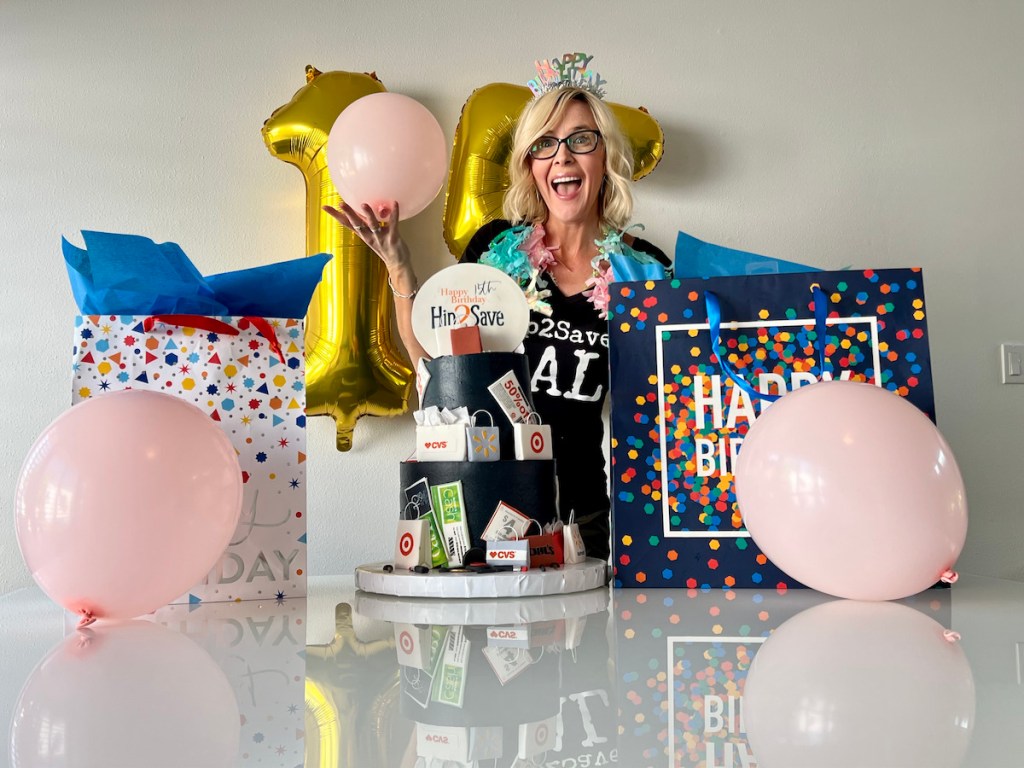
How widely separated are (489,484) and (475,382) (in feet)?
0.47

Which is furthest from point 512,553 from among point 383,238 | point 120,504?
point 383,238

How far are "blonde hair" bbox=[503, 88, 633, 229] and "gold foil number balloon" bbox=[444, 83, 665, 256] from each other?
12 centimetres

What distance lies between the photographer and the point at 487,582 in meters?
1.22

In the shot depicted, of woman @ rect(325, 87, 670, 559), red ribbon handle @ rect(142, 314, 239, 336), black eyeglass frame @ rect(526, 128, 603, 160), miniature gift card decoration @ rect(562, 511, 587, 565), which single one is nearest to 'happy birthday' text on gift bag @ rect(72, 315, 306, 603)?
red ribbon handle @ rect(142, 314, 239, 336)

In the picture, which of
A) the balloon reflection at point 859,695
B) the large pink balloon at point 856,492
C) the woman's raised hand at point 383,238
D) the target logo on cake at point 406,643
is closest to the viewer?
the balloon reflection at point 859,695

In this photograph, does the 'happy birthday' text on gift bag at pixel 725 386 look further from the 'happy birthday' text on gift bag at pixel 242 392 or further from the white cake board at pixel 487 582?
the 'happy birthday' text on gift bag at pixel 242 392

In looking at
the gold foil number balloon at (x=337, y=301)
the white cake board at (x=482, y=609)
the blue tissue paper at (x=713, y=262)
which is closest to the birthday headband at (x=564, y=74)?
the gold foil number balloon at (x=337, y=301)

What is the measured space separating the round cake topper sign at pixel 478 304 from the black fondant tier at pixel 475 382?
5 centimetres

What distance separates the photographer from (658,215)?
2551mm

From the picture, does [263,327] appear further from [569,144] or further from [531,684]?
[569,144]

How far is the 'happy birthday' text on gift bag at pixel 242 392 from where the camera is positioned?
4.15 feet

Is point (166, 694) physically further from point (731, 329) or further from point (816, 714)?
point (731, 329)

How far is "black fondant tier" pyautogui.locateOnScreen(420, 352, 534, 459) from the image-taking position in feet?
4.18

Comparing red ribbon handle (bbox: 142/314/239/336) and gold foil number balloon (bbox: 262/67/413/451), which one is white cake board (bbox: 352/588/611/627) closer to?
red ribbon handle (bbox: 142/314/239/336)
